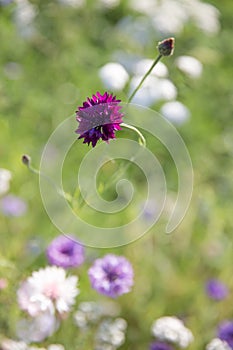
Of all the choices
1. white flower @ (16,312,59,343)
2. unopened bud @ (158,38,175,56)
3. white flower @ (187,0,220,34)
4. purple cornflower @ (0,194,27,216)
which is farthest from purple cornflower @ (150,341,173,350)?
white flower @ (187,0,220,34)

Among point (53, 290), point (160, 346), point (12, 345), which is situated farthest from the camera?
point (160, 346)

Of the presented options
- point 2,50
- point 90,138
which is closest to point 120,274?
point 90,138

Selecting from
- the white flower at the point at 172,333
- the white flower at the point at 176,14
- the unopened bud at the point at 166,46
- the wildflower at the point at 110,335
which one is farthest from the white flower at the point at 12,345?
the white flower at the point at 176,14

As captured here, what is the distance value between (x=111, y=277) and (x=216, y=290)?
44 cm

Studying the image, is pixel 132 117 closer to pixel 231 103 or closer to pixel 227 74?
pixel 231 103

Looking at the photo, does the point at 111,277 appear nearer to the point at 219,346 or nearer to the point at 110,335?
the point at 110,335

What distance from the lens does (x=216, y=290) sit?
1.49 metres

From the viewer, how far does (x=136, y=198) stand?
190 cm

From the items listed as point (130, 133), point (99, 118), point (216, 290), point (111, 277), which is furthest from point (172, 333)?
point (130, 133)

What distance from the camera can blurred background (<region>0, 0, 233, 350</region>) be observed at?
4.92ft

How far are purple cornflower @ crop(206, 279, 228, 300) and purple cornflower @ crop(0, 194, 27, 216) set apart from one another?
51 cm

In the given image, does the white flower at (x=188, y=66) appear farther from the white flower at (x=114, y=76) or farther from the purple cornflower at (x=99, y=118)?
the purple cornflower at (x=99, y=118)

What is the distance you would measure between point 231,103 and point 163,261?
2.80 feet

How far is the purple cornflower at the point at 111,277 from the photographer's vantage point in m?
1.10
